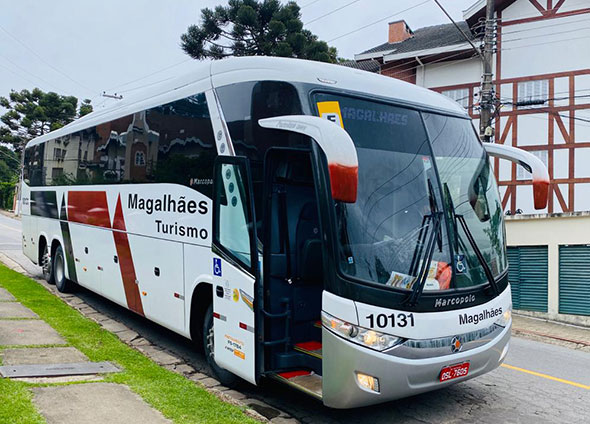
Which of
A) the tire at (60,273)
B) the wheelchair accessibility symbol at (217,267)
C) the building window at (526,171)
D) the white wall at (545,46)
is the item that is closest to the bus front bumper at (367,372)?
the wheelchair accessibility symbol at (217,267)

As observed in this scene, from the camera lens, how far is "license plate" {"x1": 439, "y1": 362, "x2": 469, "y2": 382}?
494cm

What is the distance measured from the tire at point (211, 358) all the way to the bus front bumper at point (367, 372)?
68.3 inches

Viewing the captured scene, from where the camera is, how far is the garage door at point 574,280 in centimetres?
1373

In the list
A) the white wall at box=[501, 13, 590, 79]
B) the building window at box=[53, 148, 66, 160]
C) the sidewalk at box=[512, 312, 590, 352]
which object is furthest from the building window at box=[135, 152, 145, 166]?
the white wall at box=[501, 13, 590, 79]

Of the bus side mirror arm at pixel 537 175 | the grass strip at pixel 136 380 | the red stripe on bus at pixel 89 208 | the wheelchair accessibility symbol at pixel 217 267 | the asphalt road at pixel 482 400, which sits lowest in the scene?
the asphalt road at pixel 482 400

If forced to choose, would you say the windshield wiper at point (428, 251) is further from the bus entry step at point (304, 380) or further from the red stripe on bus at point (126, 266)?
the red stripe on bus at point (126, 266)

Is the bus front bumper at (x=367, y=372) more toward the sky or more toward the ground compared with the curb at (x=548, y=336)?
more toward the sky

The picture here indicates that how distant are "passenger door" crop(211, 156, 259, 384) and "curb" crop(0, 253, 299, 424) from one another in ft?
1.06

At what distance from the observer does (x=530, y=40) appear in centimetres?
2189

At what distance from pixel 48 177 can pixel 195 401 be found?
8.61 meters

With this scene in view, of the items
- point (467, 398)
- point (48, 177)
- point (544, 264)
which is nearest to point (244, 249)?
point (467, 398)

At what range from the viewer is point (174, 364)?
282 inches

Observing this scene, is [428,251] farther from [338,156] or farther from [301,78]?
[301,78]

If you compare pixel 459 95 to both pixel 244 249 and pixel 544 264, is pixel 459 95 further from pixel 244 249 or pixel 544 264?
pixel 244 249
